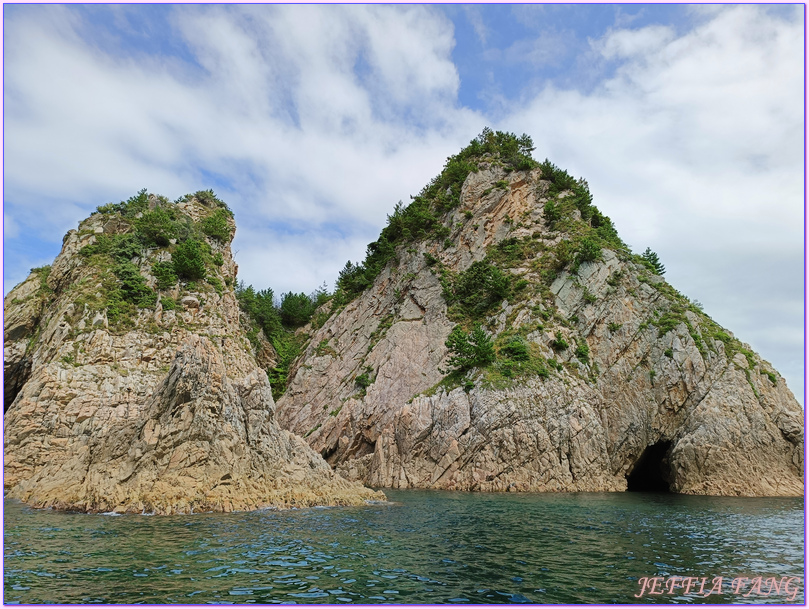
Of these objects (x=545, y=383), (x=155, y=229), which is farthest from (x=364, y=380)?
(x=155, y=229)

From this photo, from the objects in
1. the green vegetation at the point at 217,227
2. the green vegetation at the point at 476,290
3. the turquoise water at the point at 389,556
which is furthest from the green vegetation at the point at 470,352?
the green vegetation at the point at 217,227

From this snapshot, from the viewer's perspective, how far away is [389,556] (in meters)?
16.0

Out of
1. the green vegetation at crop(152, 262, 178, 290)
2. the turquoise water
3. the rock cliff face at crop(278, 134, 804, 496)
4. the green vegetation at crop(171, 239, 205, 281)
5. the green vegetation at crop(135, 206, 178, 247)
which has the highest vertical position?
the green vegetation at crop(135, 206, 178, 247)

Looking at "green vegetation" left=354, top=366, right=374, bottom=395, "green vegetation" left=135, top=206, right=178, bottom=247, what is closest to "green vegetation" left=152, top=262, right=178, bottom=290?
"green vegetation" left=135, top=206, right=178, bottom=247

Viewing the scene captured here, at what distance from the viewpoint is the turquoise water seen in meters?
12.2

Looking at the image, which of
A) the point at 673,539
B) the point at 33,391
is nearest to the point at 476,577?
the point at 673,539

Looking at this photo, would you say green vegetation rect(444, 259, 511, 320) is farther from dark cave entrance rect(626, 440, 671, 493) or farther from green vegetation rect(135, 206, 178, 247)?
green vegetation rect(135, 206, 178, 247)

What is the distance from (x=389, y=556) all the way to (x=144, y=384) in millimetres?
35116

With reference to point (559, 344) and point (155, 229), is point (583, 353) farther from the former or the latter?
point (155, 229)

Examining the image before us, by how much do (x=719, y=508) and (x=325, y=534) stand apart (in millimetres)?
23591

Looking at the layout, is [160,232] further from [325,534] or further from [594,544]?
[594,544]

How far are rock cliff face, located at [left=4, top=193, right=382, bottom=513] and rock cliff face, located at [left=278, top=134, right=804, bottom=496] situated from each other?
11.6m

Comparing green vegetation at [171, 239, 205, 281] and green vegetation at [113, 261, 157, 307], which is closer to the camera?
green vegetation at [113, 261, 157, 307]

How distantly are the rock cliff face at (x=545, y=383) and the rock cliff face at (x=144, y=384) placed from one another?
1157cm
